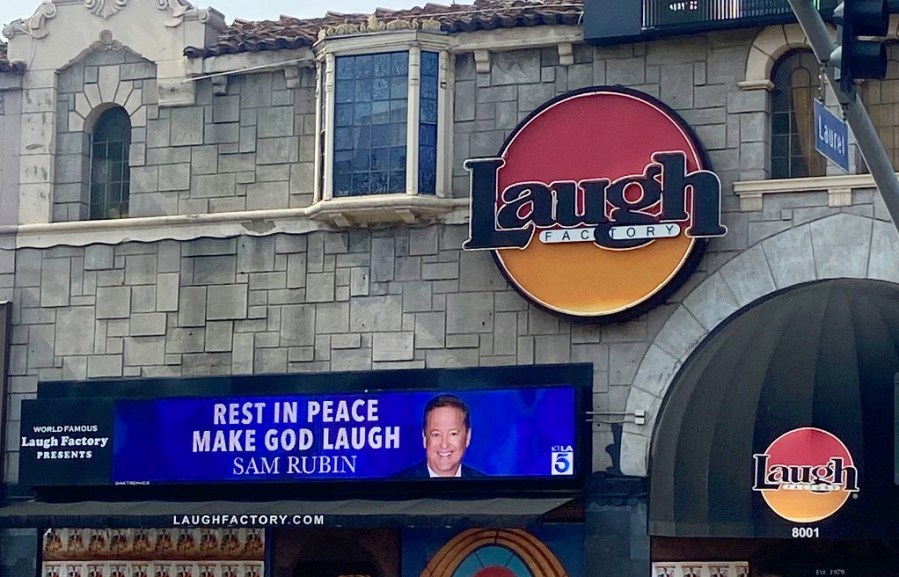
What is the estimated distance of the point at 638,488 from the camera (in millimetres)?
23203

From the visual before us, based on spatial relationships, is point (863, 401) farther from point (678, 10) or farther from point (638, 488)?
point (678, 10)

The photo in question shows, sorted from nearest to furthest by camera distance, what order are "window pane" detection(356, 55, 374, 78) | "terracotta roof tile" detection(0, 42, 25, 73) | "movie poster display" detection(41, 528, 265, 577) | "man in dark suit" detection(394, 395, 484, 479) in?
1. "man in dark suit" detection(394, 395, 484, 479)
2. "window pane" detection(356, 55, 374, 78)
3. "movie poster display" detection(41, 528, 265, 577)
4. "terracotta roof tile" detection(0, 42, 25, 73)

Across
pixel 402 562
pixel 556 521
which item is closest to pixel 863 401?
pixel 556 521

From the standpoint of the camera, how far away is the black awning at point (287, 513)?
74.7 ft

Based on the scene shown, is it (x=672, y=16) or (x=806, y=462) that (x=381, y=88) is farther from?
(x=806, y=462)

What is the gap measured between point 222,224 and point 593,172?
564cm

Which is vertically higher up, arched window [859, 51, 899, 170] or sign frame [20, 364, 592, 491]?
arched window [859, 51, 899, 170]

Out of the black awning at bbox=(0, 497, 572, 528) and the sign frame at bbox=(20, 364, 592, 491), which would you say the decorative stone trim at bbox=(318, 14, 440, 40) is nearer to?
the sign frame at bbox=(20, 364, 592, 491)

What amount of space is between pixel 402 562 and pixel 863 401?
6821 mm

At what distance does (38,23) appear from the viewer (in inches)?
1085

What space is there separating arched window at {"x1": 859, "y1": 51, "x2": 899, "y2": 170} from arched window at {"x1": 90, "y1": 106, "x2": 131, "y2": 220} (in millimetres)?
10940

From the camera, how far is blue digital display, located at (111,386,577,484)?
23.5m

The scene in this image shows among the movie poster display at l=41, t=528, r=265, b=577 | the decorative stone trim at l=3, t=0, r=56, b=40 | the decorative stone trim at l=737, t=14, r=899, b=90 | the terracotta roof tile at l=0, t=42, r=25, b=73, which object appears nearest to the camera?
the decorative stone trim at l=737, t=14, r=899, b=90

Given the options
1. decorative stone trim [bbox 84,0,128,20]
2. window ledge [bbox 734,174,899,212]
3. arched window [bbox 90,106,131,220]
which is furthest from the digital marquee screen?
decorative stone trim [bbox 84,0,128,20]
